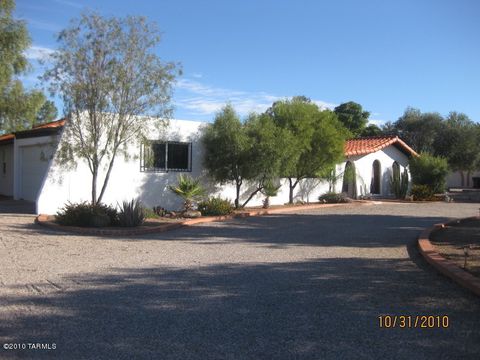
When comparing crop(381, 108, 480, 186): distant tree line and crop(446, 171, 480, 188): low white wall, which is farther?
crop(446, 171, 480, 188): low white wall

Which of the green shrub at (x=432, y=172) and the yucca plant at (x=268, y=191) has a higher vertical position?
the green shrub at (x=432, y=172)

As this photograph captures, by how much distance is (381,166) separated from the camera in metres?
27.0

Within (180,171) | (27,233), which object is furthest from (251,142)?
(27,233)

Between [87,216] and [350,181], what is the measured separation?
15990 mm

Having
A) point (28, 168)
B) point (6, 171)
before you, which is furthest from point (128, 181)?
point (6, 171)

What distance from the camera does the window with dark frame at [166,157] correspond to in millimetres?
16203

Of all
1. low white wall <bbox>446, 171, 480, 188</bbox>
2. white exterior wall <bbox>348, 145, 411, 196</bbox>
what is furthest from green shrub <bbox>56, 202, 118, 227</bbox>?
low white wall <bbox>446, 171, 480, 188</bbox>

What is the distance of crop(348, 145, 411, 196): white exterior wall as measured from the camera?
25.5m

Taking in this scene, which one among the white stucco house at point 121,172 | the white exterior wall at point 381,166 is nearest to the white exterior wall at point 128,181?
the white stucco house at point 121,172

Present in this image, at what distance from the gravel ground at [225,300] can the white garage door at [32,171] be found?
322 inches

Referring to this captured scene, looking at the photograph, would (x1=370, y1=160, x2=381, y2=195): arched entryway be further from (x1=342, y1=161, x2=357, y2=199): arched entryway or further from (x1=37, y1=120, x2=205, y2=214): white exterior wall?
(x1=37, y1=120, x2=205, y2=214): white exterior wall

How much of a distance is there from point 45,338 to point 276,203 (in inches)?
667

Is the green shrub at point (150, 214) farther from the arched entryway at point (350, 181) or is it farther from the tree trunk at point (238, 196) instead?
Result: the arched entryway at point (350, 181)

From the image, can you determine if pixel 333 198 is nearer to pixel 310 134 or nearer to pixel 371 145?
pixel 310 134
